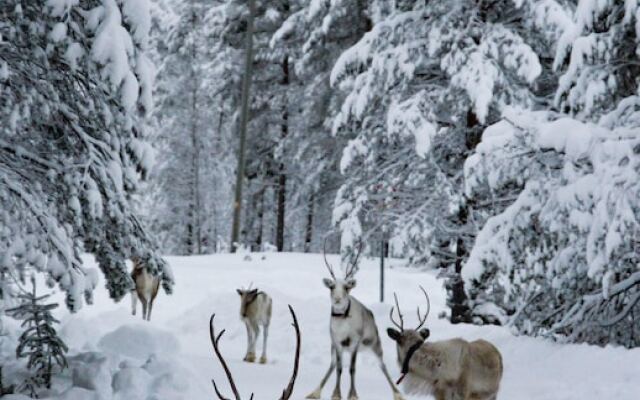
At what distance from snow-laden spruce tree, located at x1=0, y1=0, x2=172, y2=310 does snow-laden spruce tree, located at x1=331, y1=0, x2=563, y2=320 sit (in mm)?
6305

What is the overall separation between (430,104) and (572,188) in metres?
5.24

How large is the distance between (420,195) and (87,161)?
766cm

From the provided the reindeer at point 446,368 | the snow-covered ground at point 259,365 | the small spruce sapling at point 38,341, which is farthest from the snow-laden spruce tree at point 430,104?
the small spruce sapling at point 38,341

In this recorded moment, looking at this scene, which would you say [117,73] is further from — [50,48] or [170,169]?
[170,169]

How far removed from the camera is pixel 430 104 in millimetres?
13359

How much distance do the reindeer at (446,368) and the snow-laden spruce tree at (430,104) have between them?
6.14 m

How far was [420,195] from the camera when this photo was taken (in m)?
13.7

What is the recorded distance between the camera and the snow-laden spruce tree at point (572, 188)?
840cm

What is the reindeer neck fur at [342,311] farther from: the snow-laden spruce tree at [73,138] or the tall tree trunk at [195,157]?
the tall tree trunk at [195,157]

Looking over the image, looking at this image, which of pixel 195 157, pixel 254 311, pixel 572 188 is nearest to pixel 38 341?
pixel 572 188

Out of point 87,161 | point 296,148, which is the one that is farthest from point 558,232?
point 296,148

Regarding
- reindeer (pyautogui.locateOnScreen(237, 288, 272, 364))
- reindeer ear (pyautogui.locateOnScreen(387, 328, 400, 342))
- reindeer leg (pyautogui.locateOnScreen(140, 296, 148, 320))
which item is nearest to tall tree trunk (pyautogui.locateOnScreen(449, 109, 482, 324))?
reindeer (pyautogui.locateOnScreen(237, 288, 272, 364))

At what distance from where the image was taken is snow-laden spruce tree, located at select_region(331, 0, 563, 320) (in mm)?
12828

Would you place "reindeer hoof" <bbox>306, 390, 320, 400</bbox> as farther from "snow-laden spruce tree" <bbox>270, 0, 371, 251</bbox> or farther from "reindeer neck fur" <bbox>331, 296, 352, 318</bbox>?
"snow-laden spruce tree" <bbox>270, 0, 371, 251</bbox>
